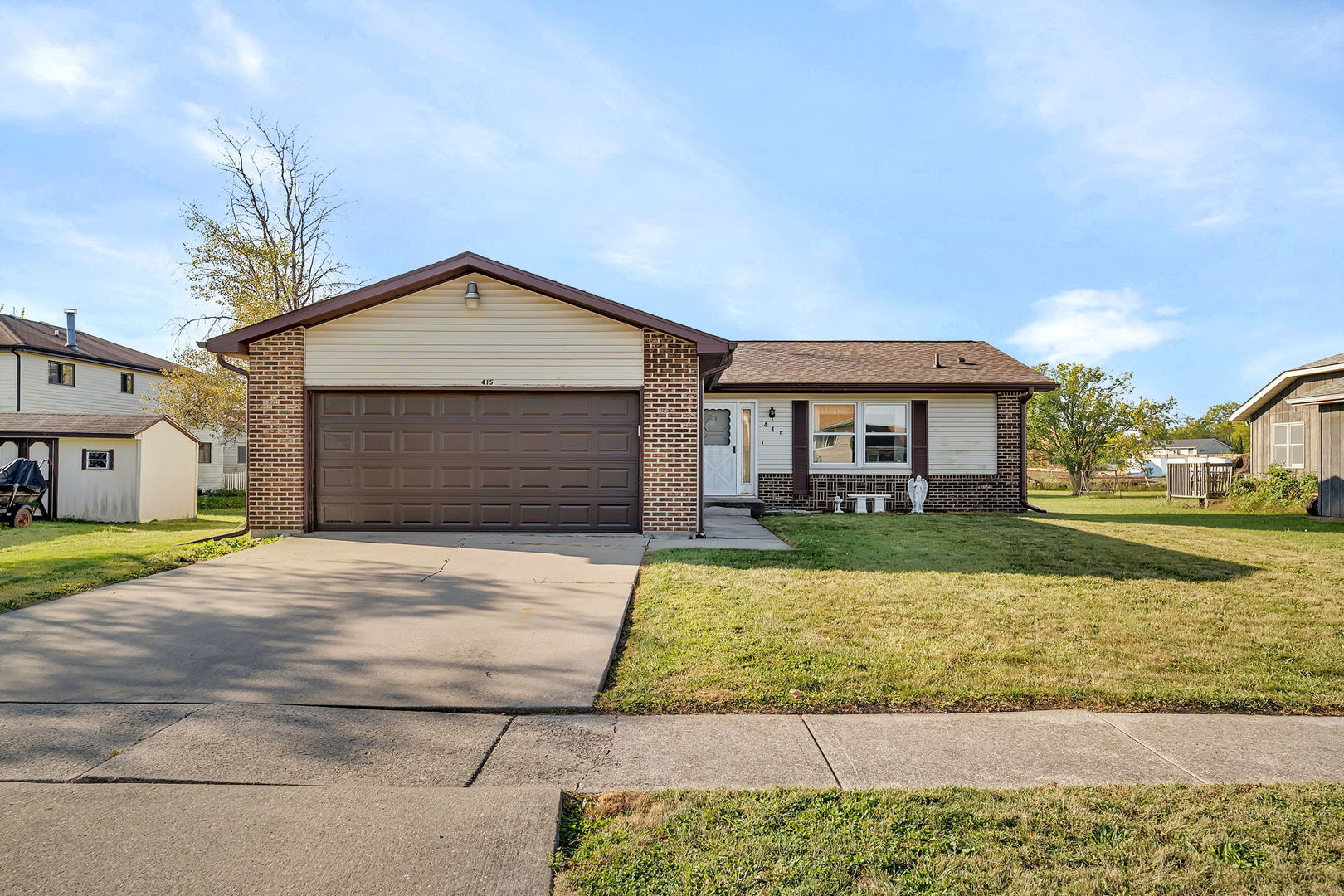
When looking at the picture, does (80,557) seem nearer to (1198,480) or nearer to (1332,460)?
(1332,460)

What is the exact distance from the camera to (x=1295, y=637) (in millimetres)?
5332

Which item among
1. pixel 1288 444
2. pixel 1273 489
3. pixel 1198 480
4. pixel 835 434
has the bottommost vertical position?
pixel 1273 489

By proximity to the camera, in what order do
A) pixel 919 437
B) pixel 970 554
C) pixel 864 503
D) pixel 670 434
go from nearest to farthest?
pixel 970 554 < pixel 670 434 < pixel 864 503 < pixel 919 437

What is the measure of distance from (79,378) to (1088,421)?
1576 inches

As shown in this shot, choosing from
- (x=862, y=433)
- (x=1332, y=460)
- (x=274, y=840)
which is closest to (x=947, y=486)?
(x=862, y=433)

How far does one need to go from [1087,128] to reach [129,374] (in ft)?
109

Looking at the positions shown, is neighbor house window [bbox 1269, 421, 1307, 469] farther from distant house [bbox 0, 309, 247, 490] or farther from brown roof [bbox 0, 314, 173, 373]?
brown roof [bbox 0, 314, 173, 373]

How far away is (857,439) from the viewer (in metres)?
16.0

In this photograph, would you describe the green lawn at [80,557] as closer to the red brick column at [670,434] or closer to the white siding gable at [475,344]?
the white siding gable at [475,344]

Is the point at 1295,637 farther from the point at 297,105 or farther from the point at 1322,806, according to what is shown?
the point at 297,105

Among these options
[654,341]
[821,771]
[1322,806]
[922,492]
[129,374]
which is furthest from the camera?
[129,374]

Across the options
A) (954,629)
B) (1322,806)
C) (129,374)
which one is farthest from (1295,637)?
(129,374)

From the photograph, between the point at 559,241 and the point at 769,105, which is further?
the point at 559,241

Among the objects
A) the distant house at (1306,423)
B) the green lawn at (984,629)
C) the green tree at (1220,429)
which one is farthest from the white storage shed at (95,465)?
the green tree at (1220,429)
